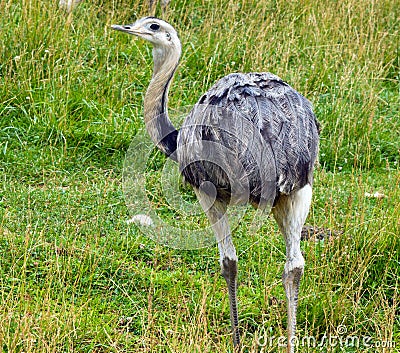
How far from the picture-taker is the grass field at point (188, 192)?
4125 millimetres

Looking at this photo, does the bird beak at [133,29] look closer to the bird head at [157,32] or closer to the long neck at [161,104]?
the bird head at [157,32]

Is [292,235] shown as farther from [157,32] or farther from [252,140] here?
[157,32]

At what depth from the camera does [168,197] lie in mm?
5480

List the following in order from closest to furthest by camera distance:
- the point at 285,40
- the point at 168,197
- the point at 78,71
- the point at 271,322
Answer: the point at 271,322 → the point at 168,197 → the point at 78,71 → the point at 285,40

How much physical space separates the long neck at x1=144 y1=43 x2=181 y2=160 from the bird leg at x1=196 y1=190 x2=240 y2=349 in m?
0.34

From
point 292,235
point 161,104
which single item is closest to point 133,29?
point 161,104

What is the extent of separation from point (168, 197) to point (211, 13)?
2374 millimetres

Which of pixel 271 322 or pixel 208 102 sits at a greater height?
pixel 208 102

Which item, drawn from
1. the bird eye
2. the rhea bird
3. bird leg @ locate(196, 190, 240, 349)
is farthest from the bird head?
bird leg @ locate(196, 190, 240, 349)

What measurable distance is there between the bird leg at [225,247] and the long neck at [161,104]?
1.12ft

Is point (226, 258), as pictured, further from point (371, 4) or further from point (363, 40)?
point (371, 4)

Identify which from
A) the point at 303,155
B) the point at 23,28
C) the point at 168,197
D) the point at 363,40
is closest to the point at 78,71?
the point at 23,28

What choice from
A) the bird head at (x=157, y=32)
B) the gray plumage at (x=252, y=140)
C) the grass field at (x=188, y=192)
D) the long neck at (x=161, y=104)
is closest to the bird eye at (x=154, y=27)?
the bird head at (x=157, y=32)

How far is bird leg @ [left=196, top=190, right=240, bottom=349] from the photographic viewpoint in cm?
389
